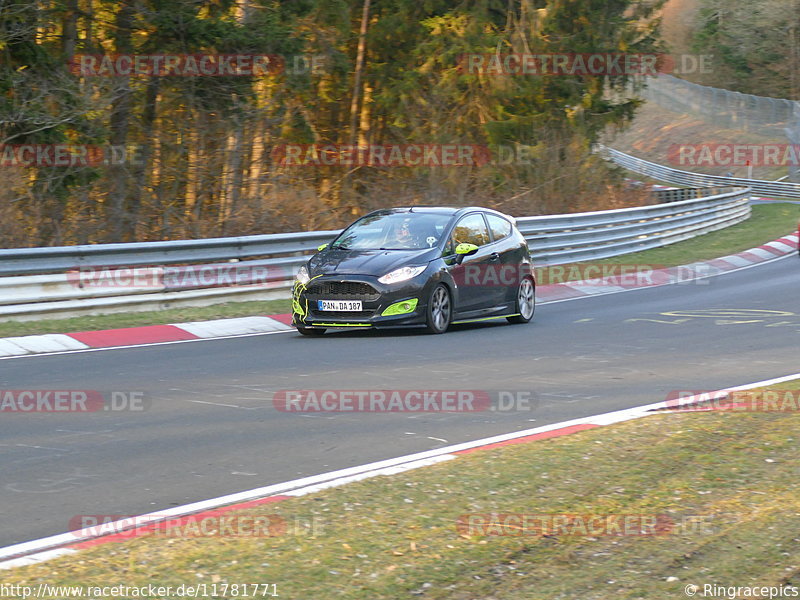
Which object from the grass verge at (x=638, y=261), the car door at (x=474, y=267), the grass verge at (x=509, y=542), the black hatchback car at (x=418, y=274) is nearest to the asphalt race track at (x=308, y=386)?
the black hatchback car at (x=418, y=274)

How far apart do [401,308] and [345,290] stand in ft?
2.33

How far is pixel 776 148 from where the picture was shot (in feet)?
222

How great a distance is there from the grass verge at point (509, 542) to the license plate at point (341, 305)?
676 centimetres

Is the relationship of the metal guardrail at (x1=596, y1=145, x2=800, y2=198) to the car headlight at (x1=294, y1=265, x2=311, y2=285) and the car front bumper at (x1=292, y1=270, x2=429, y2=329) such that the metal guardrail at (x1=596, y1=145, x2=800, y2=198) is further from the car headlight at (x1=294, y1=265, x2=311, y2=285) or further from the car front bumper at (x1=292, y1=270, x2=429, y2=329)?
the car front bumper at (x1=292, y1=270, x2=429, y2=329)

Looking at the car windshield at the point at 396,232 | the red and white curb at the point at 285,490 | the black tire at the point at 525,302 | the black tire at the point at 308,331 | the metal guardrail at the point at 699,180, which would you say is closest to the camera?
the red and white curb at the point at 285,490

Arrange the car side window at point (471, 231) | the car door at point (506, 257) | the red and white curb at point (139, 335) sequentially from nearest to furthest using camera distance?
1. the red and white curb at point (139, 335)
2. the car side window at point (471, 231)
3. the car door at point (506, 257)

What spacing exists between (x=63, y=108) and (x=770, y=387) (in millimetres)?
13809

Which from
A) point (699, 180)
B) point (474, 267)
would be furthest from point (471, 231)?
point (699, 180)

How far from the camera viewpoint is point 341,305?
13.4 meters

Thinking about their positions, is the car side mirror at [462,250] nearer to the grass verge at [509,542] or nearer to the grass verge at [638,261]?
the grass verge at [638,261]

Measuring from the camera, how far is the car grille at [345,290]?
13383mm

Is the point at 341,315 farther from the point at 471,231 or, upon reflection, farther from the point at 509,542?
the point at 509,542

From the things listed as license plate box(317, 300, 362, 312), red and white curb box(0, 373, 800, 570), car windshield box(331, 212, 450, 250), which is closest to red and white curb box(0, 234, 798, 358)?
license plate box(317, 300, 362, 312)

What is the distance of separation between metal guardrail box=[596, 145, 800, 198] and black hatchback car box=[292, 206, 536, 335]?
36.8 m
